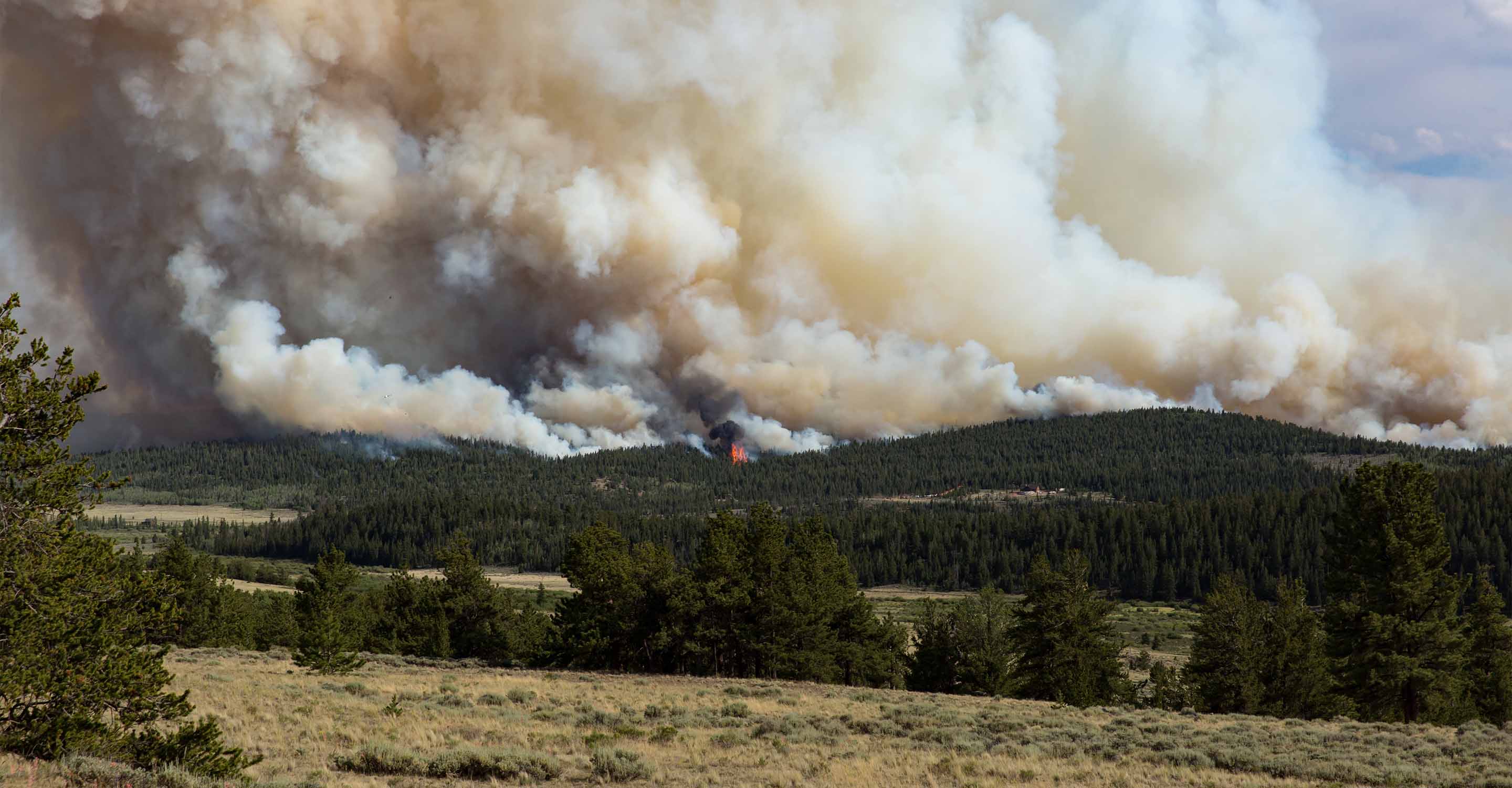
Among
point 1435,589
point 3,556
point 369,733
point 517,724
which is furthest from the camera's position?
point 1435,589

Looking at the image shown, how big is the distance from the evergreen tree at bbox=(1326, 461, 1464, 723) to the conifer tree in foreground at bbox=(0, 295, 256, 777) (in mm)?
55862

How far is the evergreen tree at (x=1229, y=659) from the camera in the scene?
64.6m

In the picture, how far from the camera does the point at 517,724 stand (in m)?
31.5

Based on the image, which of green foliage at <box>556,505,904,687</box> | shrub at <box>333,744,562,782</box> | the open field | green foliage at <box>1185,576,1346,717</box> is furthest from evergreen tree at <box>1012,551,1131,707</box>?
shrub at <box>333,744,562,782</box>

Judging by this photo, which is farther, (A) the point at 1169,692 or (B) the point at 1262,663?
(A) the point at 1169,692

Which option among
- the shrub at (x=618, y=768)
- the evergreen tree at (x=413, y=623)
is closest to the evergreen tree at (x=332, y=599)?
the evergreen tree at (x=413, y=623)

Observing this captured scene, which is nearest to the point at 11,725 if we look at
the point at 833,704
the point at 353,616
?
the point at 833,704

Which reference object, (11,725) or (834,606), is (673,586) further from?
(11,725)

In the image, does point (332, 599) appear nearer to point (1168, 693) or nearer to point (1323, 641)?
point (1168, 693)

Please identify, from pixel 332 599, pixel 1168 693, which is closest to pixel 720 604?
pixel 332 599

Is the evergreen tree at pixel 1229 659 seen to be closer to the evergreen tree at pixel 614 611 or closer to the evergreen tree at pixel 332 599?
the evergreen tree at pixel 614 611

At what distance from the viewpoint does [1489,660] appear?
66312 millimetres

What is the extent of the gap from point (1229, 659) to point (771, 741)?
4873 centimetres

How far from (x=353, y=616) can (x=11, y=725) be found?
229ft
